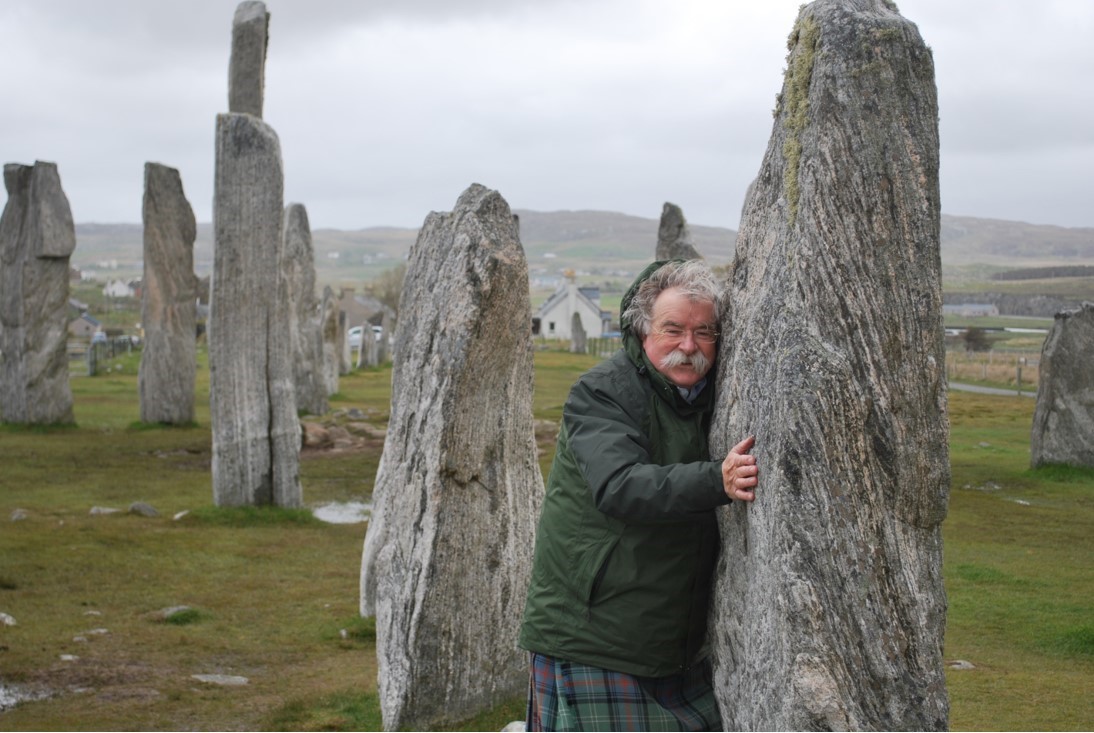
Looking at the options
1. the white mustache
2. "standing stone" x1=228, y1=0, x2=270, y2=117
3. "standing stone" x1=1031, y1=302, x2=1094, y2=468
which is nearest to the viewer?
the white mustache

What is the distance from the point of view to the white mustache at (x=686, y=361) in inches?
175

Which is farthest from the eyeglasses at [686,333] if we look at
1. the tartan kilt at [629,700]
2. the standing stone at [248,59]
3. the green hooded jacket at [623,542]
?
the standing stone at [248,59]

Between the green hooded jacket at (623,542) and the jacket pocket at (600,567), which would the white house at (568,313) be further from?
the jacket pocket at (600,567)

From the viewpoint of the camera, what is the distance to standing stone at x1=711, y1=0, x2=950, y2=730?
12.5 feet

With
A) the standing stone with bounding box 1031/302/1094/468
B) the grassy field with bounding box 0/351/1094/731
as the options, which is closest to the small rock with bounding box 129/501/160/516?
the grassy field with bounding box 0/351/1094/731

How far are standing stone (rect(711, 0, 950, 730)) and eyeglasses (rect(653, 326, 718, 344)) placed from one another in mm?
536

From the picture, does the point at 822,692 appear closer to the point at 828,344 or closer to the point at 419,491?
the point at 828,344

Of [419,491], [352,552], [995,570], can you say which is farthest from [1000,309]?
[419,491]

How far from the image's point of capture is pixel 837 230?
152 inches

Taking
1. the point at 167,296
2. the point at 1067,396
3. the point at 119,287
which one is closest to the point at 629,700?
the point at 1067,396

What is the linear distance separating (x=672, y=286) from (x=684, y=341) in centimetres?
27

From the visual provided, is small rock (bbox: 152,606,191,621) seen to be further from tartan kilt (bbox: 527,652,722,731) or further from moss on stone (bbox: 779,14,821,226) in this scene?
moss on stone (bbox: 779,14,821,226)

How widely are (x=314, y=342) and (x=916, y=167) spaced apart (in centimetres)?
2152

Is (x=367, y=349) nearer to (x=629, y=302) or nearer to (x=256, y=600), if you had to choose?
(x=256, y=600)
